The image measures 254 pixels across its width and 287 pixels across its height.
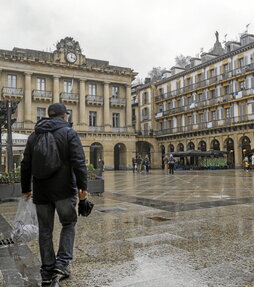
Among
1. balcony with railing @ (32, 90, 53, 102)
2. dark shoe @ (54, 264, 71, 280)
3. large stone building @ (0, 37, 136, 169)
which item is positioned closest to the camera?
dark shoe @ (54, 264, 71, 280)

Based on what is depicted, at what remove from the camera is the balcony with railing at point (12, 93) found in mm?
37906

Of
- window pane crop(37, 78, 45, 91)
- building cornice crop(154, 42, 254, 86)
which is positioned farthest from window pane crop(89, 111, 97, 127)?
building cornice crop(154, 42, 254, 86)

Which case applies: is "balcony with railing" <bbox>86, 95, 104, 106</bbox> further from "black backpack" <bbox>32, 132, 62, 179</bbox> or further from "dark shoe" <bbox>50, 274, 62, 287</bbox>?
"dark shoe" <bbox>50, 274, 62, 287</bbox>

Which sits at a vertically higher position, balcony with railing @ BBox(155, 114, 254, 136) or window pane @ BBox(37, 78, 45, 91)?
window pane @ BBox(37, 78, 45, 91)

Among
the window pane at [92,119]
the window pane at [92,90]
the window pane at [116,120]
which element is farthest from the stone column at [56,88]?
the window pane at [116,120]

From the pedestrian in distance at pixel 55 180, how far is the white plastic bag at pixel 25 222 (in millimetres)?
484

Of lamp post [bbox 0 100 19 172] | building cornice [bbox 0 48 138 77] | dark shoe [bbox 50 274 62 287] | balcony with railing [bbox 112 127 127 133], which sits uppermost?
building cornice [bbox 0 48 138 77]

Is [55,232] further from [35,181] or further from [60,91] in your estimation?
[60,91]

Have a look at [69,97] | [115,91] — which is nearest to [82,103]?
[69,97]

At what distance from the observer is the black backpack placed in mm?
2982

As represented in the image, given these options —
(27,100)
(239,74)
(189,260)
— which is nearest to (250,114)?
(239,74)

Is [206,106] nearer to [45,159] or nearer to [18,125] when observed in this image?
[18,125]

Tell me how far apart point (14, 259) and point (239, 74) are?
1519 inches

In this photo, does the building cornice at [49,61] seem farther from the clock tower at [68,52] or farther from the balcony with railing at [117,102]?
the balcony with railing at [117,102]
